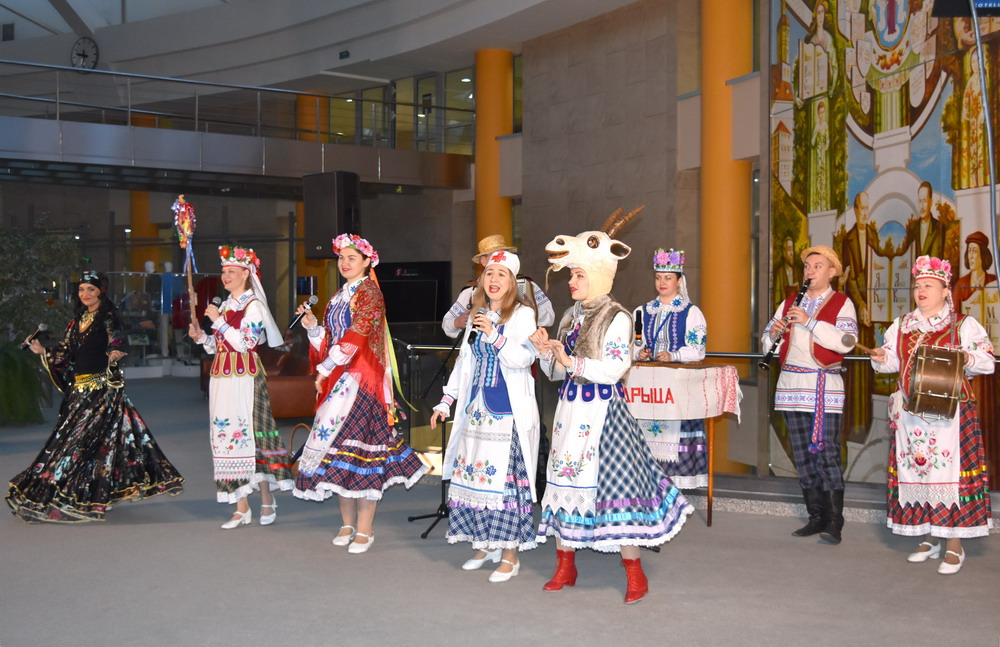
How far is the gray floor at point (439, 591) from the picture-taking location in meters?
4.04

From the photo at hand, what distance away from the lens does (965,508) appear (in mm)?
4992

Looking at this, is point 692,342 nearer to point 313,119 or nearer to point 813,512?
point 813,512

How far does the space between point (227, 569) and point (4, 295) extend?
8654 mm

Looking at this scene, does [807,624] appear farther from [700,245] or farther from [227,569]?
→ [700,245]

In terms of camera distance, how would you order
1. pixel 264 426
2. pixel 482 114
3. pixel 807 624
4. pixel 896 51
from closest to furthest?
pixel 807 624
pixel 264 426
pixel 896 51
pixel 482 114

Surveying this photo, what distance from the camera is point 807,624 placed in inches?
163

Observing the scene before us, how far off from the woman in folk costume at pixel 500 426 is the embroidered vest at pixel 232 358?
158 cm

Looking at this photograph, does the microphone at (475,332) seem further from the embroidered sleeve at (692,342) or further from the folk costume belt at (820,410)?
the folk costume belt at (820,410)

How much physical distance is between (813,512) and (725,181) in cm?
620

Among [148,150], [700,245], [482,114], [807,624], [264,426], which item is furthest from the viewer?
[482,114]

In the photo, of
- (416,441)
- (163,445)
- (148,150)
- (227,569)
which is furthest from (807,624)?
(148,150)

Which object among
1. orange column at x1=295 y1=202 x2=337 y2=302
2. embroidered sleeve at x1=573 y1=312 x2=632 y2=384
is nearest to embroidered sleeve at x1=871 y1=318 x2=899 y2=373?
embroidered sleeve at x1=573 y1=312 x2=632 y2=384

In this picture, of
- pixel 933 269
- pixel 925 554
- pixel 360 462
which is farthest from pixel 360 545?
pixel 933 269

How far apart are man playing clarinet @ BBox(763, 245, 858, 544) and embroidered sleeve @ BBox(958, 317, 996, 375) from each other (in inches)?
22.5
